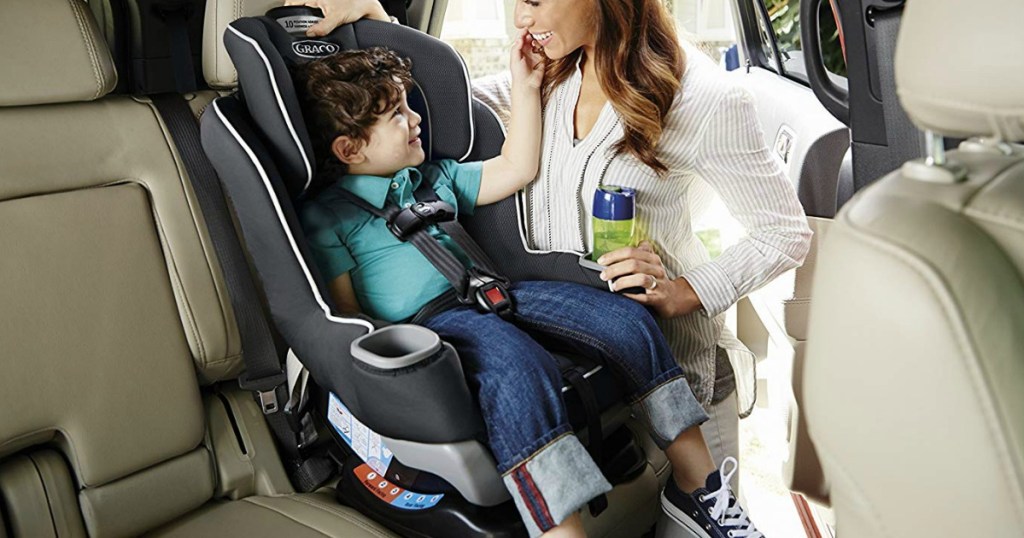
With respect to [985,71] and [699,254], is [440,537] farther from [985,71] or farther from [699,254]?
[985,71]

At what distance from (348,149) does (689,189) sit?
2.36 ft

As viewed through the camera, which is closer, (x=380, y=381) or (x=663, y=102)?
(x=380, y=381)

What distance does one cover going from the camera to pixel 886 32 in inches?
67.7

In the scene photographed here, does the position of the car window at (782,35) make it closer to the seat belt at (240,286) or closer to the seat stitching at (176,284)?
the seat belt at (240,286)

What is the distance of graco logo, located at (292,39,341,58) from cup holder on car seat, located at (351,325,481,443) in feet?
2.10

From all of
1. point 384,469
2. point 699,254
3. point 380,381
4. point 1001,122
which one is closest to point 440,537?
point 384,469

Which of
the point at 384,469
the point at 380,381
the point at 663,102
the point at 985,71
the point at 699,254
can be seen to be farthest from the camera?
the point at 699,254

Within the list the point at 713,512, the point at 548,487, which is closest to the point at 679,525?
the point at 713,512

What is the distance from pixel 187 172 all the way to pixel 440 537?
86cm

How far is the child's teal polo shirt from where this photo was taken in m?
1.83

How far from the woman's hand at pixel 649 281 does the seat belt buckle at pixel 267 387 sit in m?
0.66

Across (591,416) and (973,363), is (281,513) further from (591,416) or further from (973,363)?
(973,363)

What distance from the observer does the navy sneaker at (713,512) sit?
1695 millimetres

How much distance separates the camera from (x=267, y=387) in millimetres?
1894
